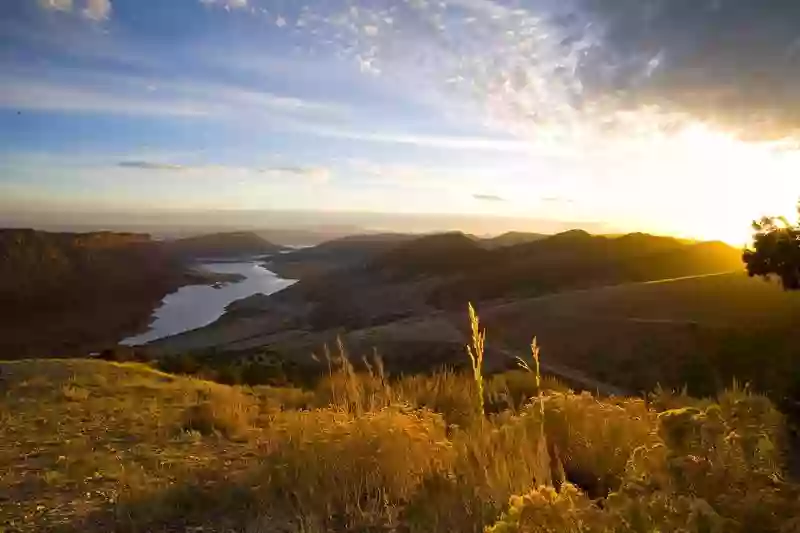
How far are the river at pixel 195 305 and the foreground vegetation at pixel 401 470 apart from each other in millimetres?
54239

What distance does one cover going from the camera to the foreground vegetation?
2.62 meters

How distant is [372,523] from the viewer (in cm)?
408

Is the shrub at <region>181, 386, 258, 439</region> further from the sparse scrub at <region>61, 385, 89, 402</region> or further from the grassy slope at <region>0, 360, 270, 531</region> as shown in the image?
the sparse scrub at <region>61, 385, 89, 402</region>

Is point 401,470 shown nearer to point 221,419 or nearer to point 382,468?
point 382,468

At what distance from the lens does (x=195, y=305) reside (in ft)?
297

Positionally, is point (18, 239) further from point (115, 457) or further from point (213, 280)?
point (115, 457)

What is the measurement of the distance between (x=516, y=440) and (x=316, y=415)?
9.38 ft

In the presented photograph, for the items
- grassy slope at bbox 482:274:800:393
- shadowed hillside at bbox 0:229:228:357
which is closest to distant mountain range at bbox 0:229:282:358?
shadowed hillside at bbox 0:229:228:357

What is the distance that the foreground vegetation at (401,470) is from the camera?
8.58 ft

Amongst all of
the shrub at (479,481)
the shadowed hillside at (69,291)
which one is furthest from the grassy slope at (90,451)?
the shadowed hillside at (69,291)

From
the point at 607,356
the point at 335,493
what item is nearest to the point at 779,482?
the point at 335,493

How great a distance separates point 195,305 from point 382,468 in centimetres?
9040

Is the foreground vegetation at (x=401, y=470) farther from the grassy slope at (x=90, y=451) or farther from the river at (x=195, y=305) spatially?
the river at (x=195, y=305)

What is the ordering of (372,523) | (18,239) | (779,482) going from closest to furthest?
(779,482)
(372,523)
(18,239)
